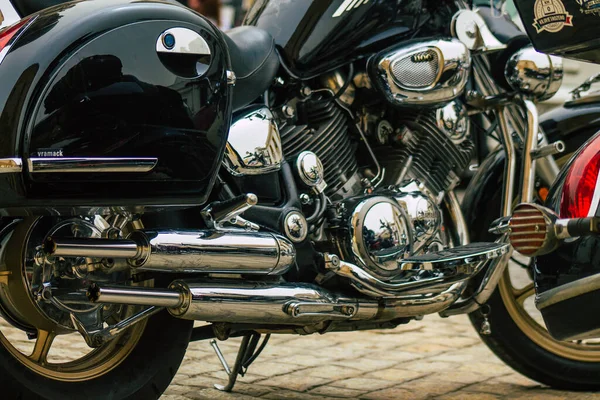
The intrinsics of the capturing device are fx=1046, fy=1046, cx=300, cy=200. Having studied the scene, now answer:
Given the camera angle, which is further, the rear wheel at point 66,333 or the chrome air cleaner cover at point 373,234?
the chrome air cleaner cover at point 373,234

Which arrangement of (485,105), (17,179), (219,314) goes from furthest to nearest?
(485,105)
(219,314)
(17,179)

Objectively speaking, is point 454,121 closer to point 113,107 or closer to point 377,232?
point 377,232

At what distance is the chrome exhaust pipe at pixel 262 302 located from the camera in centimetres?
292

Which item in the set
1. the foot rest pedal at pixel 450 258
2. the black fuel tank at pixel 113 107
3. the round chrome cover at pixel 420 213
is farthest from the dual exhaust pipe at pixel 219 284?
the round chrome cover at pixel 420 213

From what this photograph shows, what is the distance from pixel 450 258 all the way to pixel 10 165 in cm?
163

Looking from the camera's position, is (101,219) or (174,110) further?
(101,219)

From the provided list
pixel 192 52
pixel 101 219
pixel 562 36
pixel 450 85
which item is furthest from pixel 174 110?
pixel 450 85

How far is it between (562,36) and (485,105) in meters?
1.30

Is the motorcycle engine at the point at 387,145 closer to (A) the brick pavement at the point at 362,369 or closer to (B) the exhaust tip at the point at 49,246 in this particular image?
(A) the brick pavement at the point at 362,369

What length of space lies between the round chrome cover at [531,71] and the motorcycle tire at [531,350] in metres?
0.43

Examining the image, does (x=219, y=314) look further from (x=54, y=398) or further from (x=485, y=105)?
(x=485, y=105)

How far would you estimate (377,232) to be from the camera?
11.5 ft

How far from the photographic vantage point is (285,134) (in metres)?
3.57

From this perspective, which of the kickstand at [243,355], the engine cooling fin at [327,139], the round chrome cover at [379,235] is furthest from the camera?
the kickstand at [243,355]
